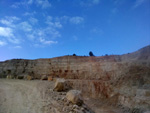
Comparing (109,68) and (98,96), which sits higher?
(109,68)

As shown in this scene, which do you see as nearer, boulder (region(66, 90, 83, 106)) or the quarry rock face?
boulder (region(66, 90, 83, 106))

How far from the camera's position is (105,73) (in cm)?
1449

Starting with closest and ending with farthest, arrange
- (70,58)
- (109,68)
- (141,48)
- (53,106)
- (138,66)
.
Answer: (53,106) → (138,66) → (109,68) → (141,48) → (70,58)

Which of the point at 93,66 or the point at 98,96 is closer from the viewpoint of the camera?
the point at 98,96

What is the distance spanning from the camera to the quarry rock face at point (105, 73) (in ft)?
33.7

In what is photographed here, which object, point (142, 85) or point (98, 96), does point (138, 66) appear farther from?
point (98, 96)

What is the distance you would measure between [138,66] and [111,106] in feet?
16.1

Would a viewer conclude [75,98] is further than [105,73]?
No

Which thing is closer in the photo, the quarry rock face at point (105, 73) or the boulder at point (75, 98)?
the boulder at point (75, 98)

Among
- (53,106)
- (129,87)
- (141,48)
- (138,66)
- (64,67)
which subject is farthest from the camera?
(64,67)

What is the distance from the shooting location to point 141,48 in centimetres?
1544

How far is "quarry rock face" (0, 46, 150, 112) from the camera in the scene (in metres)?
10.3

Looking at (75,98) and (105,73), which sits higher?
(105,73)

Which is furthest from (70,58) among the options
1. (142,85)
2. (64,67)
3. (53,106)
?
(53,106)
